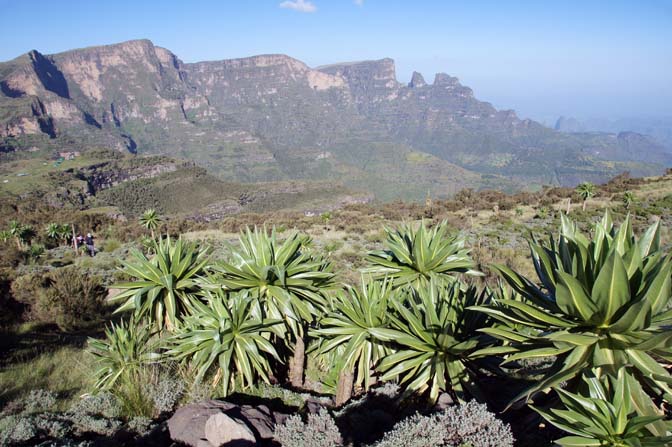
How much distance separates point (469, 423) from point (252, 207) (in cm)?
10676

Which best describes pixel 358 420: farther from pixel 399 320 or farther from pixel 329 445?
pixel 399 320

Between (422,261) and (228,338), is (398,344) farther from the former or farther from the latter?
(228,338)

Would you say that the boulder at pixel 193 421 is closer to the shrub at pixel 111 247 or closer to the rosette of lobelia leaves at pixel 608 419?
the rosette of lobelia leaves at pixel 608 419

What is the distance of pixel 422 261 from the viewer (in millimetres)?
5059

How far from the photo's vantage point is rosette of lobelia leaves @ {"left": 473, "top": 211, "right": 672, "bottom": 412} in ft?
7.88

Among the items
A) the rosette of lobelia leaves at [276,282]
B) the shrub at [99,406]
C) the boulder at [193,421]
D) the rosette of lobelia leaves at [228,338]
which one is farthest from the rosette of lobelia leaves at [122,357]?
the rosette of lobelia leaves at [276,282]

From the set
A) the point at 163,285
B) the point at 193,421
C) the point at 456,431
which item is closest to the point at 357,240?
the point at 163,285

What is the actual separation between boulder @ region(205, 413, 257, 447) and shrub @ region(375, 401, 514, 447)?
1.31 m

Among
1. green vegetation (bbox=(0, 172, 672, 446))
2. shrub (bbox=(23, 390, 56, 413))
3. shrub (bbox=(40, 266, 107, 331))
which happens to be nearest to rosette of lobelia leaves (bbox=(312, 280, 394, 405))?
green vegetation (bbox=(0, 172, 672, 446))

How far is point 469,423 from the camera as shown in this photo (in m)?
2.82

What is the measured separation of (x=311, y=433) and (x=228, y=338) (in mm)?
1693

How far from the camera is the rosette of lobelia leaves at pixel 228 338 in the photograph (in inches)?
175

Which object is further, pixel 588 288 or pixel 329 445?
pixel 329 445

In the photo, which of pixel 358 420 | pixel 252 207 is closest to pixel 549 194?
pixel 358 420
